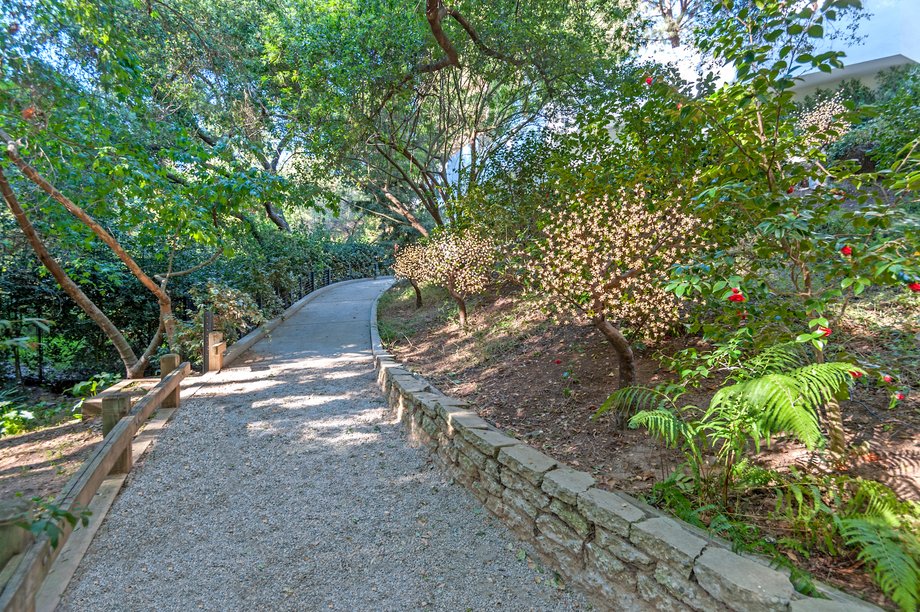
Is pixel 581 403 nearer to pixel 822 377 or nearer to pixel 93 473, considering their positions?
pixel 822 377

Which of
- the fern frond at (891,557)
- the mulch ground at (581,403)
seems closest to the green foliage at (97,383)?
the mulch ground at (581,403)

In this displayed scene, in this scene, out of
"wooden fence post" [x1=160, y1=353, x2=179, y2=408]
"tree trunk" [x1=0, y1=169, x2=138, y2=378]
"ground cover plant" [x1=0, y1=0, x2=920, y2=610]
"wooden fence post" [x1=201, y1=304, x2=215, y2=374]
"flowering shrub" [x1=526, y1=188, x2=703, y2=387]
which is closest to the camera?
"ground cover plant" [x1=0, y1=0, x2=920, y2=610]

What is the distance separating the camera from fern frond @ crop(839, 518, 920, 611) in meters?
1.57

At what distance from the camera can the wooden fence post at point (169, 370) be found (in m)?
4.99

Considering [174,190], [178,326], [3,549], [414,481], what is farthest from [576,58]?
[3,549]

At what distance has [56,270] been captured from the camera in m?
5.36

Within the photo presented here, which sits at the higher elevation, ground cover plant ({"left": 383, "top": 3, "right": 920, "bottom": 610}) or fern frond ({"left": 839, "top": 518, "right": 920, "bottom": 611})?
ground cover plant ({"left": 383, "top": 3, "right": 920, "bottom": 610})

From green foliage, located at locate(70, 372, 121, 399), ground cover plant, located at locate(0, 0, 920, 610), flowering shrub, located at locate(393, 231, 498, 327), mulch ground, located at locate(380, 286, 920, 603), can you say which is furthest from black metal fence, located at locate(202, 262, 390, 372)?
flowering shrub, located at locate(393, 231, 498, 327)

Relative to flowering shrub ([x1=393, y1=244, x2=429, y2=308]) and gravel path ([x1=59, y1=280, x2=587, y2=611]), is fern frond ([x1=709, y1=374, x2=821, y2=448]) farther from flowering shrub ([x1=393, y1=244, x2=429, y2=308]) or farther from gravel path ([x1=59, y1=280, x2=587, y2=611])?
flowering shrub ([x1=393, y1=244, x2=429, y2=308])

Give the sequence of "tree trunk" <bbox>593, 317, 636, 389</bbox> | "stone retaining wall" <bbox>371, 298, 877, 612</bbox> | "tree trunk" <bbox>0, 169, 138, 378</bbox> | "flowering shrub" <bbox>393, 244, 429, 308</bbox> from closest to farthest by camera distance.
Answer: "stone retaining wall" <bbox>371, 298, 877, 612</bbox> → "tree trunk" <bbox>593, 317, 636, 389</bbox> → "tree trunk" <bbox>0, 169, 138, 378</bbox> → "flowering shrub" <bbox>393, 244, 429, 308</bbox>

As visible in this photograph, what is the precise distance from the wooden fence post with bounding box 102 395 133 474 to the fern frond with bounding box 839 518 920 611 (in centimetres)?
454

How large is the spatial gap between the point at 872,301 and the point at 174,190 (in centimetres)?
715

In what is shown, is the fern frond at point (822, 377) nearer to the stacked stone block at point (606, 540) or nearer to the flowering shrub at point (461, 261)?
the stacked stone block at point (606, 540)

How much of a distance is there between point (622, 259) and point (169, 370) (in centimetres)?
508
